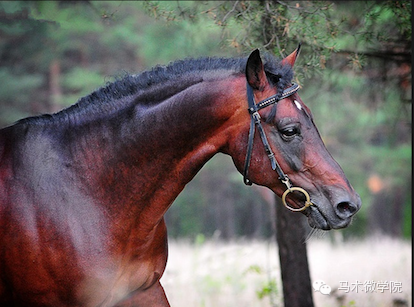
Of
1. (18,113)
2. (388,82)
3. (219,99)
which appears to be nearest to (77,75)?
(18,113)

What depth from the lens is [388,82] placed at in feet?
21.9

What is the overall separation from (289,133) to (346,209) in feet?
1.90

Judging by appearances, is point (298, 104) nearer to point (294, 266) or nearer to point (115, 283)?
point (115, 283)

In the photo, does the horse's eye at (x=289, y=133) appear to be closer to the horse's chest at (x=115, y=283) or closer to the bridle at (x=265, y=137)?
the bridle at (x=265, y=137)

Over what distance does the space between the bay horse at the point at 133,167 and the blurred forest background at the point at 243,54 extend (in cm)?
53

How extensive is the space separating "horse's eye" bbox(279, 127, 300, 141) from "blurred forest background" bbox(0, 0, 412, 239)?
1056 millimetres

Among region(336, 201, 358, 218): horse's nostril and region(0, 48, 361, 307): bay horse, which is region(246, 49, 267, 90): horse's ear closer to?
region(0, 48, 361, 307): bay horse

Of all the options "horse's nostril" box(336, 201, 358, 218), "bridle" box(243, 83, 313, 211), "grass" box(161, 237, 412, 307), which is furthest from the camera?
"grass" box(161, 237, 412, 307)

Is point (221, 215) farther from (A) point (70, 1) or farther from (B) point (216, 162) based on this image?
(A) point (70, 1)

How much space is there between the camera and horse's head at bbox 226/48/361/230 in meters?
3.03

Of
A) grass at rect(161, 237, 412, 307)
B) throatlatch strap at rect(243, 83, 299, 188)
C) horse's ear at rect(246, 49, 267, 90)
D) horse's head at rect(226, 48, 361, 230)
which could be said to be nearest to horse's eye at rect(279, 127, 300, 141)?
horse's head at rect(226, 48, 361, 230)

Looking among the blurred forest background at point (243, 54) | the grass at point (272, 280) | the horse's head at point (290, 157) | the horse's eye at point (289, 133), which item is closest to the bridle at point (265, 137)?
the horse's head at point (290, 157)

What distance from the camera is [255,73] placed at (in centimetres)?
316

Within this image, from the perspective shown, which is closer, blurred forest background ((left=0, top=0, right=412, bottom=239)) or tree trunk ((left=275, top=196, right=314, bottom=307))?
blurred forest background ((left=0, top=0, right=412, bottom=239))
